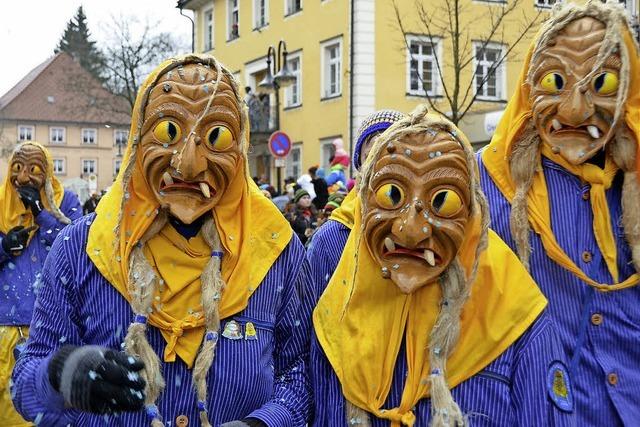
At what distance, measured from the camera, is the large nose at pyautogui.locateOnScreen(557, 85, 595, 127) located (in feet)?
9.96

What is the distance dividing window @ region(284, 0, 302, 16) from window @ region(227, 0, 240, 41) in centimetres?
368

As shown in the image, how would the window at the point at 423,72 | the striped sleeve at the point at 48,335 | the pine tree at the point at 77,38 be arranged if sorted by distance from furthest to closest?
the pine tree at the point at 77,38
the window at the point at 423,72
the striped sleeve at the point at 48,335

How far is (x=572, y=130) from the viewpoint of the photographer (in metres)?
3.09

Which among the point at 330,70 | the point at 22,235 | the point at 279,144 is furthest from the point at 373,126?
the point at 330,70

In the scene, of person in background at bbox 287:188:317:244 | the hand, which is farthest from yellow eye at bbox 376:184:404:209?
person in background at bbox 287:188:317:244

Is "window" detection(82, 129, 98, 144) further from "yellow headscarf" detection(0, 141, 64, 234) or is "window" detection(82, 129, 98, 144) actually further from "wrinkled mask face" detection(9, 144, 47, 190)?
"yellow headscarf" detection(0, 141, 64, 234)

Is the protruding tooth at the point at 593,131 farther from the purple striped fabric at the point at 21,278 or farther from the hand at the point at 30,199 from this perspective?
the hand at the point at 30,199

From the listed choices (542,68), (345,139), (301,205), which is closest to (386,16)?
(345,139)

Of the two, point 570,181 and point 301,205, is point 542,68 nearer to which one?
point 570,181

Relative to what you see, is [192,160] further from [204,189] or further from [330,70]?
[330,70]

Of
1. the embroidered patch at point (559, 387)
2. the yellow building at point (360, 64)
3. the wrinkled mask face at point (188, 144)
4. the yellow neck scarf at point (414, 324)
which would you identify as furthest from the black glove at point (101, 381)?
the yellow building at point (360, 64)

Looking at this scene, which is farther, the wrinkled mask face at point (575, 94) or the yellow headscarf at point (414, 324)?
the wrinkled mask face at point (575, 94)

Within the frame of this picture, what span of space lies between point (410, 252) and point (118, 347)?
3.09 ft

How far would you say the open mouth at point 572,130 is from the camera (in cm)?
305
